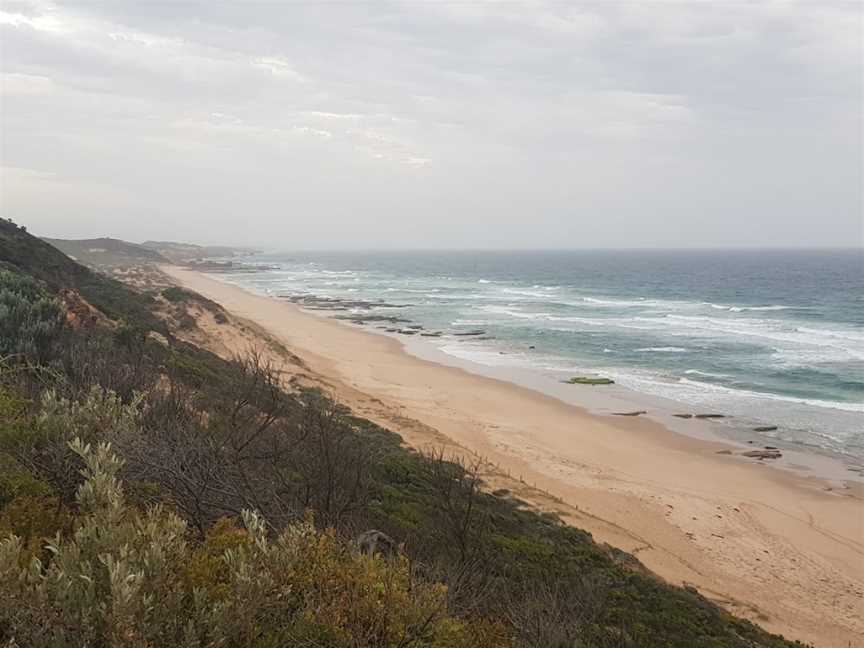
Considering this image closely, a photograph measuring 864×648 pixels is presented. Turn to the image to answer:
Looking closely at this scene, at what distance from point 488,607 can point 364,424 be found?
45.1 feet

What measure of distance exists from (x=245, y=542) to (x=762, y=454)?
71.5 ft

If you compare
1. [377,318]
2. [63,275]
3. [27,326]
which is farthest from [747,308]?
[27,326]

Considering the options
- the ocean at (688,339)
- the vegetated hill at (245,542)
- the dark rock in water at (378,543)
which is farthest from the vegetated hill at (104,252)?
the dark rock in water at (378,543)

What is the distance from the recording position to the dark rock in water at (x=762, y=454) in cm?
2127

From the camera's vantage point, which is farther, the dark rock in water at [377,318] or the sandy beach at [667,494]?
the dark rock in water at [377,318]

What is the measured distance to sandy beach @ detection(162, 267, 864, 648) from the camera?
42.9 feet

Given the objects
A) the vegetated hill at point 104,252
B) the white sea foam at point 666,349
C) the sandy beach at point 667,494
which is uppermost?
the vegetated hill at point 104,252

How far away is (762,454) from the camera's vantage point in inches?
844

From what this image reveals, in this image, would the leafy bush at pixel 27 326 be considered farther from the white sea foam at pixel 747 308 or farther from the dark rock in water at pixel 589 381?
the white sea foam at pixel 747 308

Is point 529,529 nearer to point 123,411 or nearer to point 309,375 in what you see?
point 123,411

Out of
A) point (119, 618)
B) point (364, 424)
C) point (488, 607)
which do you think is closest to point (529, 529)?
point (488, 607)

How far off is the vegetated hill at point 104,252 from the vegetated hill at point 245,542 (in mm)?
97164

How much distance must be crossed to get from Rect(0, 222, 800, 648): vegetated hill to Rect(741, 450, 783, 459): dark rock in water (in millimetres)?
10639

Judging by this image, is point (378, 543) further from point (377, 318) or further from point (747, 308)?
point (747, 308)
